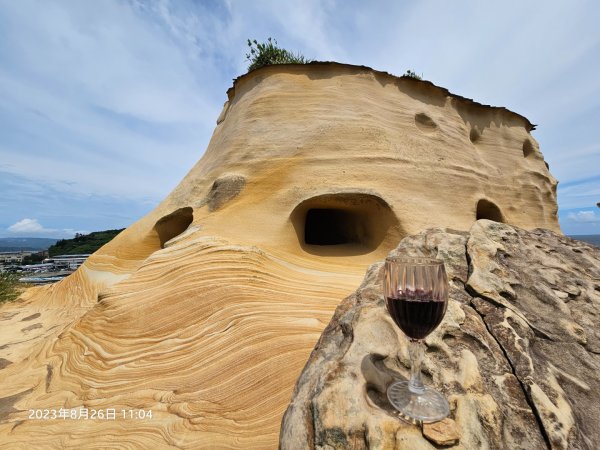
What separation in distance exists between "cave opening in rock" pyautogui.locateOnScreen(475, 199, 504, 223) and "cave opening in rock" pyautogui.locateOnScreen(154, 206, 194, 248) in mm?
6879

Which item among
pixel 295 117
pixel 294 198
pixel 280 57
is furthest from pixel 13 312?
pixel 280 57

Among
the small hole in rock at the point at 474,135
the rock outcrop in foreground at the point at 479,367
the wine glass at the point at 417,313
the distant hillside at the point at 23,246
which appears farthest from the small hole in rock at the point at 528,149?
the distant hillside at the point at 23,246

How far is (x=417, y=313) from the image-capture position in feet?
3.30

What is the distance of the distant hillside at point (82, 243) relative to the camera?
22606 millimetres

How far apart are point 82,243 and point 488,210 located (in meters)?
28.1

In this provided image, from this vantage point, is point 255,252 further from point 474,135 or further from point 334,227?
point 474,135

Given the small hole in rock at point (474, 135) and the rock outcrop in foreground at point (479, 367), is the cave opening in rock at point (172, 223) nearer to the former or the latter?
the rock outcrop in foreground at point (479, 367)

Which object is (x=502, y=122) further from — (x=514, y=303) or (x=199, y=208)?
(x=514, y=303)

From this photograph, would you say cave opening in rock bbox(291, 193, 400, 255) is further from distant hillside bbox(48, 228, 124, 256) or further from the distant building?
the distant building

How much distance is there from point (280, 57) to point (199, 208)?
24.0 ft

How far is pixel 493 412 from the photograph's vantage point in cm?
98

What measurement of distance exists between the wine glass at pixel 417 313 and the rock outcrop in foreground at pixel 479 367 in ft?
0.14

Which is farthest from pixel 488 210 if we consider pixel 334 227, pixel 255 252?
pixel 255 252

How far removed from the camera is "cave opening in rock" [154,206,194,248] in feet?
20.9
